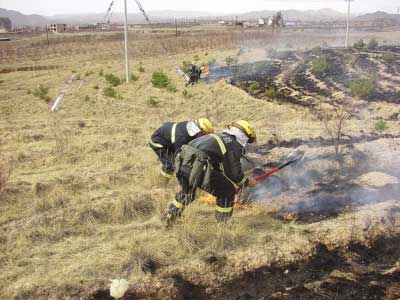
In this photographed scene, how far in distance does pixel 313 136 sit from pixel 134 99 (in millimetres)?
7212

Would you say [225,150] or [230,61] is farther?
[230,61]

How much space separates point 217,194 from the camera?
4809 millimetres

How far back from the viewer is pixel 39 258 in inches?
179

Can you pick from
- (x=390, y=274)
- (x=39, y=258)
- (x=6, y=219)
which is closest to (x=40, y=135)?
(x=6, y=219)

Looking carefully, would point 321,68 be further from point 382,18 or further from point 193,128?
point 382,18

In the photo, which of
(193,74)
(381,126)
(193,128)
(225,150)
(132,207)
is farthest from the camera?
(193,74)

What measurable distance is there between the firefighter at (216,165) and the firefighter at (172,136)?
650 mm

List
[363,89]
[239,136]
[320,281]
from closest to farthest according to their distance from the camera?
[320,281] → [239,136] → [363,89]

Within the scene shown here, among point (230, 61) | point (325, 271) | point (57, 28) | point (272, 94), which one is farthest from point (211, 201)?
point (57, 28)

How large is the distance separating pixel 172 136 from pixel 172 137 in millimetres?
15

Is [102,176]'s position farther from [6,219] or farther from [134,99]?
[134,99]

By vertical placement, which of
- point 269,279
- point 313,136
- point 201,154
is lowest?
point 269,279

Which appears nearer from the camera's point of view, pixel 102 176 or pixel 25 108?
pixel 102 176

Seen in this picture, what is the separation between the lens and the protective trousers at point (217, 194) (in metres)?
4.75
